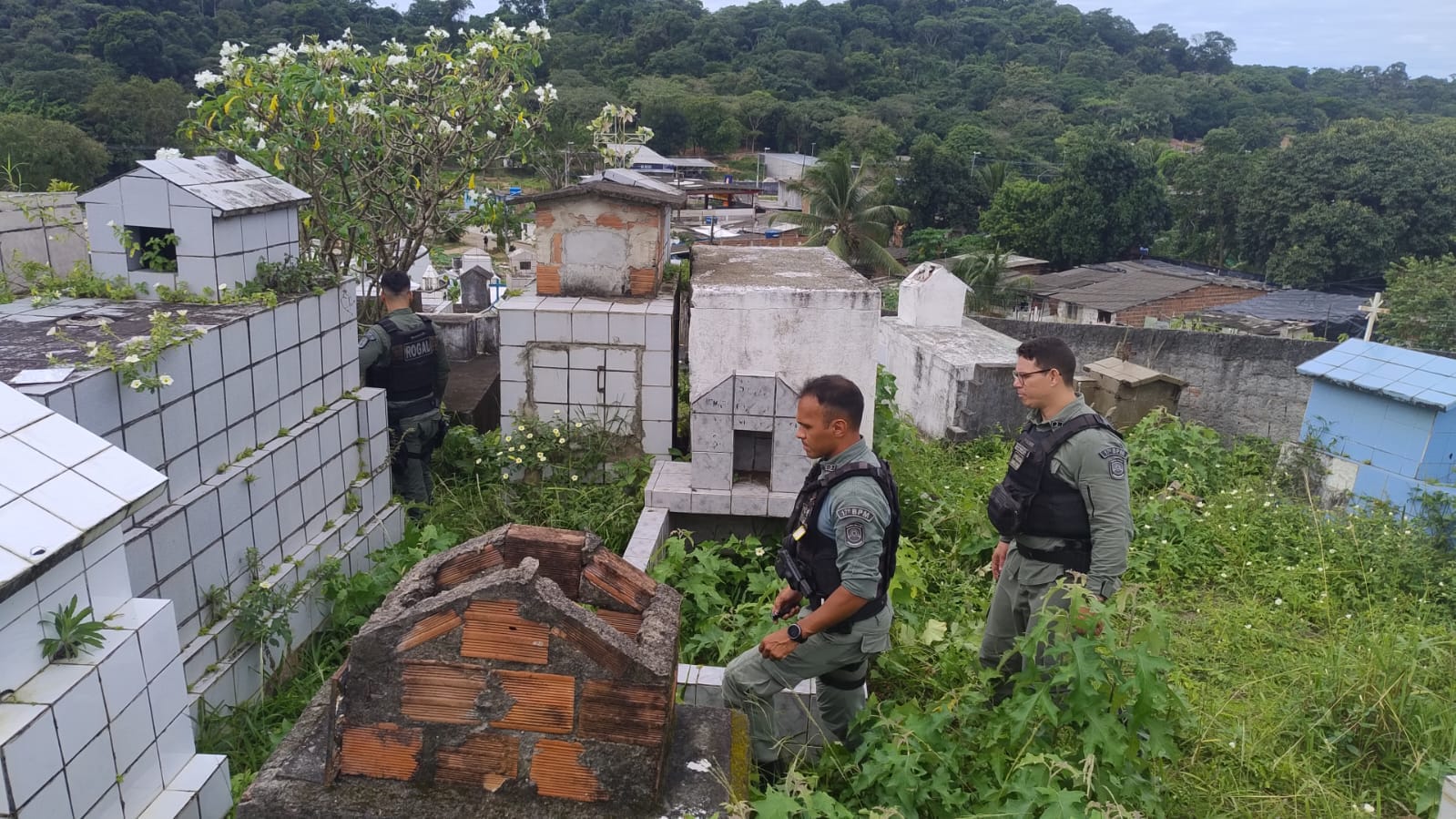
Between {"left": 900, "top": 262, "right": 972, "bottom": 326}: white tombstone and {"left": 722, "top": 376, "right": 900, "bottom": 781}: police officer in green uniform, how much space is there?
8.13m

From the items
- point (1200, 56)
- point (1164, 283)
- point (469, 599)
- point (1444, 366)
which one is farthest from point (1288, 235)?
point (1200, 56)

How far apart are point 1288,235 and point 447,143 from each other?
34.1 meters

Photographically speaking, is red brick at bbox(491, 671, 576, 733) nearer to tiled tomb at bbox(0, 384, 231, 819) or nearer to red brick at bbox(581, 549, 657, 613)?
red brick at bbox(581, 549, 657, 613)

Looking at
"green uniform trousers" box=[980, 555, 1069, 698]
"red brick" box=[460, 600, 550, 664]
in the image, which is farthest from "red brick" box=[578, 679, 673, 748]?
"green uniform trousers" box=[980, 555, 1069, 698]

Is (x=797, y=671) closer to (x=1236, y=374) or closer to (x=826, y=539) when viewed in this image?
(x=826, y=539)

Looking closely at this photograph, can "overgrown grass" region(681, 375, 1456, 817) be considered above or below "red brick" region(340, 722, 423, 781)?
below

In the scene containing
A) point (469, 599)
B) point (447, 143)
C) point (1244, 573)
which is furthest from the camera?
point (447, 143)

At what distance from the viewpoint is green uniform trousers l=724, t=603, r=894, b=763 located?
3273 millimetres

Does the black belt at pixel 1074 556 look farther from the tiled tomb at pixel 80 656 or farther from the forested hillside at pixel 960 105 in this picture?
the forested hillside at pixel 960 105

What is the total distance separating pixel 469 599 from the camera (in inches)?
93.2

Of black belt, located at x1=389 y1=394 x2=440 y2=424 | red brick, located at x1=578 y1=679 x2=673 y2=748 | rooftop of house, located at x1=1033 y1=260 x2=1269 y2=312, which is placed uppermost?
red brick, located at x1=578 y1=679 x2=673 y2=748

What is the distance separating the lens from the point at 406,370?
18.7 ft

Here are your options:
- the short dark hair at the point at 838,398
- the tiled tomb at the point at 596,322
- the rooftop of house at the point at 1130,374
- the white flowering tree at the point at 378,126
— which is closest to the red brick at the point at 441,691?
the short dark hair at the point at 838,398

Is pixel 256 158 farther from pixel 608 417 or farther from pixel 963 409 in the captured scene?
pixel 963 409
